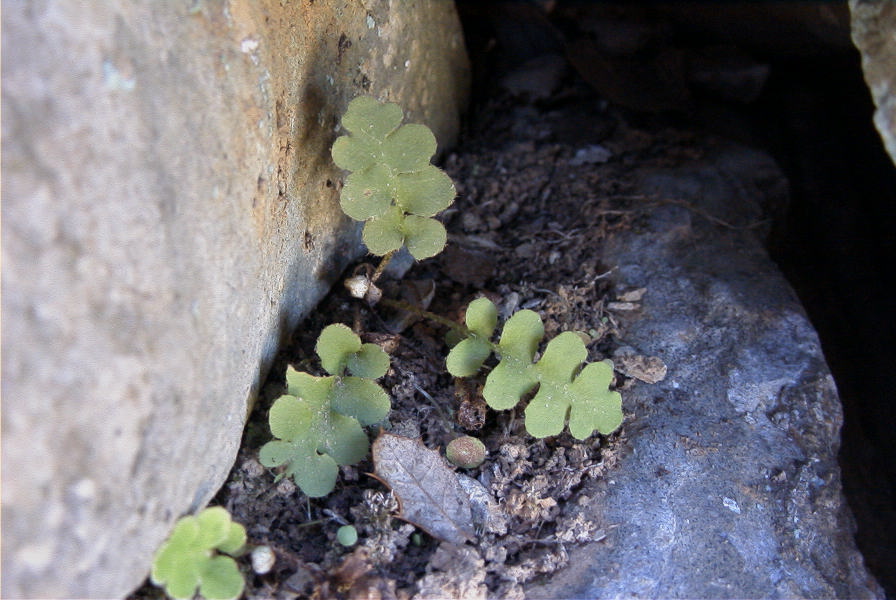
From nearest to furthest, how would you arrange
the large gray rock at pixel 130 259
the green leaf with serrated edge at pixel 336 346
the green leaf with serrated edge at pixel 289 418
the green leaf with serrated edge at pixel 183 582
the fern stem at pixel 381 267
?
the large gray rock at pixel 130 259 < the green leaf with serrated edge at pixel 183 582 < the green leaf with serrated edge at pixel 289 418 < the green leaf with serrated edge at pixel 336 346 < the fern stem at pixel 381 267

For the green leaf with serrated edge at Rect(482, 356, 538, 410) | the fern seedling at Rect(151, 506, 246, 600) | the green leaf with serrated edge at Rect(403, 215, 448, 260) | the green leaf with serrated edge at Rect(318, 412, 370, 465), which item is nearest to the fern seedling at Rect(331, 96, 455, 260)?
the green leaf with serrated edge at Rect(403, 215, 448, 260)

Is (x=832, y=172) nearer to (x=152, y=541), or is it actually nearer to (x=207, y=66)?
(x=207, y=66)

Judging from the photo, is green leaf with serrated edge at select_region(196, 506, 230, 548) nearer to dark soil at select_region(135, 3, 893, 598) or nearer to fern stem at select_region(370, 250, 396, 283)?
dark soil at select_region(135, 3, 893, 598)

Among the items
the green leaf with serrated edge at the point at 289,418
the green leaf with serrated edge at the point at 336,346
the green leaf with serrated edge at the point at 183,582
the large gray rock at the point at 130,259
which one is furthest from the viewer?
the green leaf with serrated edge at the point at 336,346

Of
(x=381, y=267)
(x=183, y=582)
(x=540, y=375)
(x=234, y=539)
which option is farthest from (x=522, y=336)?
(x=183, y=582)

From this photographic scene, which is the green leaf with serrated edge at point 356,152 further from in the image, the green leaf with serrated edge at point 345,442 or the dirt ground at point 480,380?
the green leaf with serrated edge at point 345,442

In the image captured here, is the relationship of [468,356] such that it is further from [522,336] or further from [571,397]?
[571,397]

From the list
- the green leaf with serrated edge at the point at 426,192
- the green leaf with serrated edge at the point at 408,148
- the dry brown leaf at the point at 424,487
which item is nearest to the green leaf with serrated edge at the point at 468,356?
the dry brown leaf at the point at 424,487
